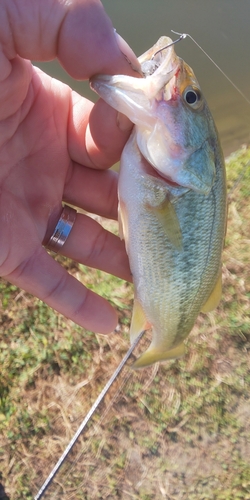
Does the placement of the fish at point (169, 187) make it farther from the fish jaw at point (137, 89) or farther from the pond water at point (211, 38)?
the pond water at point (211, 38)

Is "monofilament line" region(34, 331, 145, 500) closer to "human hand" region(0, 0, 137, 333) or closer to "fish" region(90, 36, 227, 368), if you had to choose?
"human hand" region(0, 0, 137, 333)

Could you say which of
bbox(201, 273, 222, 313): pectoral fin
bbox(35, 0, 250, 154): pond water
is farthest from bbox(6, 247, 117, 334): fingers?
bbox(35, 0, 250, 154): pond water

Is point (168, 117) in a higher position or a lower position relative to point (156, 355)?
higher

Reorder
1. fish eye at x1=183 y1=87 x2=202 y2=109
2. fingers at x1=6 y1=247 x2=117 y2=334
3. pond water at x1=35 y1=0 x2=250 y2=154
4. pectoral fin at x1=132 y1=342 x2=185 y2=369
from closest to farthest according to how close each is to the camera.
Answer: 1. fish eye at x1=183 y1=87 x2=202 y2=109
2. fingers at x1=6 y1=247 x2=117 y2=334
3. pectoral fin at x1=132 y1=342 x2=185 y2=369
4. pond water at x1=35 y1=0 x2=250 y2=154

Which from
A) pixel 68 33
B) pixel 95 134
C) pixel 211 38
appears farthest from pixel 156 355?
pixel 211 38

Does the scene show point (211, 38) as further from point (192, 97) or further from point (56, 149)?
point (192, 97)

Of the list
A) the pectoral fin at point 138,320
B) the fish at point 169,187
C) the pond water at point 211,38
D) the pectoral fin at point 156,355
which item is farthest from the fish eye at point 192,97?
the pond water at point 211,38

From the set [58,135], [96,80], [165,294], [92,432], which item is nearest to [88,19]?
[96,80]

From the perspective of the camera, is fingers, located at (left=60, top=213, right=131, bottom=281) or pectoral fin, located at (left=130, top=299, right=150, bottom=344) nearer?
pectoral fin, located at (left=130, top=299, right=150, bottom=344)
